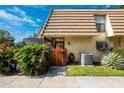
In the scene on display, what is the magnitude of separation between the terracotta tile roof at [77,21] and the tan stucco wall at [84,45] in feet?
4.80

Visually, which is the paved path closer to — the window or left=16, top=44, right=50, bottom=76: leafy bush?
left=16, top=44, right=50, bottom=76: leafy bush

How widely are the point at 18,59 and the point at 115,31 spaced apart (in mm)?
9757

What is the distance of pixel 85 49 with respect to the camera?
2114cm

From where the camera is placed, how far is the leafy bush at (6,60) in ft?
45.5

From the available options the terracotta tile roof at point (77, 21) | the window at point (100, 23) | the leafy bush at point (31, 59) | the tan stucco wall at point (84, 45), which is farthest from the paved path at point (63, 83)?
the window at point (100, 23)

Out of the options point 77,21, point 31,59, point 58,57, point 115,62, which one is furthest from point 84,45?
point 31,59

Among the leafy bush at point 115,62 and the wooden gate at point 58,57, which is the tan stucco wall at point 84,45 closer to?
the wooden gate at point 58,57

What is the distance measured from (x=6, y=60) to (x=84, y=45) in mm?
9277

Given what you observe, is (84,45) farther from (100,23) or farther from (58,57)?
(58,57)

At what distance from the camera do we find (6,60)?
14.1 metres

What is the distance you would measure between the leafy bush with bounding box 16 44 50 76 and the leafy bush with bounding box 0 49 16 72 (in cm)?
55

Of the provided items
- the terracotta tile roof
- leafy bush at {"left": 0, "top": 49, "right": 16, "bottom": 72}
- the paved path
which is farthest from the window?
leafy bush at {"left": 0, "top": 49, "right": 16, "bottom": 72}
